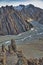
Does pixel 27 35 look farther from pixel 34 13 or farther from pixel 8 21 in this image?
pixel 34 13

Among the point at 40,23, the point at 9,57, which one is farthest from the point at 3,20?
the point at 9,57

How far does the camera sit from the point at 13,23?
3331 cm

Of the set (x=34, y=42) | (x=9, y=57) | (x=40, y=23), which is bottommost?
(x=40, y=23)

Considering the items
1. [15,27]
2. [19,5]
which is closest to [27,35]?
[15,27]

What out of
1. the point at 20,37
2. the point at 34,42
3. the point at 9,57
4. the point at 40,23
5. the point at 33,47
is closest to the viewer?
the point at 9,57

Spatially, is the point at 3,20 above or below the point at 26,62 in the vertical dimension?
below

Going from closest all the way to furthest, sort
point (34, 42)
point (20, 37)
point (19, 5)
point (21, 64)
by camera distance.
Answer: point (21, 64)
point (34, 42)
point (20, 37)
point (19, 5)

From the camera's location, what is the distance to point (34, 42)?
25391 mm

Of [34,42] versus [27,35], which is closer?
[34,42]

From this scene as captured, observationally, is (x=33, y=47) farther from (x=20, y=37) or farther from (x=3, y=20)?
(x=3, y=20)

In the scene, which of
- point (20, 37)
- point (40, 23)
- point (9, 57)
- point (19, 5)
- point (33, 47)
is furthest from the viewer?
point (19, 5)

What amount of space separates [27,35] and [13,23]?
4.07 metres

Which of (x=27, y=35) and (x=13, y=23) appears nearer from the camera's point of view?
(x=27, y=35)

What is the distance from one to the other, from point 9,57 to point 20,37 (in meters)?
17.6
